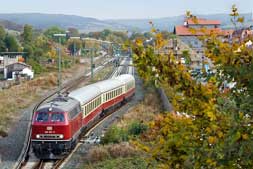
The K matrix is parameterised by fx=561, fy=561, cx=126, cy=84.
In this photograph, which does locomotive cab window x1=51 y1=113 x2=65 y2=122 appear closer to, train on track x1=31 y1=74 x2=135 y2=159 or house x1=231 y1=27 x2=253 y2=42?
train on track x1=31 y1=74 x2=135 y2=159

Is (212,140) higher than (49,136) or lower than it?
higher

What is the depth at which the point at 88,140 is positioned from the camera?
22.5 meters

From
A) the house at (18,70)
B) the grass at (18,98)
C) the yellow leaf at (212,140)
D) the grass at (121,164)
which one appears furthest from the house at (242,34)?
the house at (18,70)

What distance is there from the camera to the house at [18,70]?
67.0 metres

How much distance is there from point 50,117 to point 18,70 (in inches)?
2133

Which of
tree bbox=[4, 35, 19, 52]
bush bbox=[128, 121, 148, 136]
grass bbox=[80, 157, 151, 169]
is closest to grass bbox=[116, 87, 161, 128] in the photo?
bush bbox=[128, 121, 148, 136]

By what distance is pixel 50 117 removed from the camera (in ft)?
62.2

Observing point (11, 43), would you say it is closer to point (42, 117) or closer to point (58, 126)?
point (42, 117)

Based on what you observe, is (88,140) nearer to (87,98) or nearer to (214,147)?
(87,98)

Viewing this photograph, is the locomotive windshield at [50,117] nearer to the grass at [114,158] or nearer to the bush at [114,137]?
the grass at [114,158]

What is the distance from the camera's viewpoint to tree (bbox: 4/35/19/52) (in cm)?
9106

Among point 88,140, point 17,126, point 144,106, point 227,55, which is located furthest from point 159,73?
point 144,106

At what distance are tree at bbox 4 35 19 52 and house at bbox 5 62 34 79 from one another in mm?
15539

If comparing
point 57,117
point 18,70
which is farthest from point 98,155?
point 18,70
